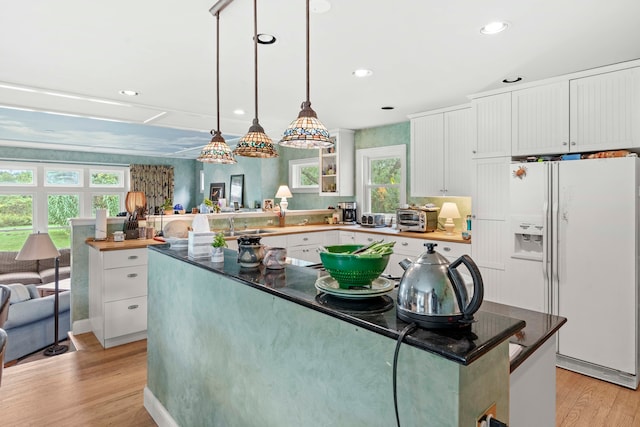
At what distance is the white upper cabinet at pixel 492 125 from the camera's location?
331 centimetres

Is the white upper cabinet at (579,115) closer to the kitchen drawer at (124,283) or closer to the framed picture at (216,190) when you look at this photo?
the kitchen drawer at (124,283)

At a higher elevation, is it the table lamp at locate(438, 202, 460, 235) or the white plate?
the table lamp at locate(438, 202, 460, 235)

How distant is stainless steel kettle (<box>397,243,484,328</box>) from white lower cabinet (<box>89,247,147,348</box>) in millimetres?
3205

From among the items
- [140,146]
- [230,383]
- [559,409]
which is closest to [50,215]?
[140,146]

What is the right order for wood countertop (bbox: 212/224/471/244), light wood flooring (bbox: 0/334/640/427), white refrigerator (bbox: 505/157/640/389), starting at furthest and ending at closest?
wood countertop (bbox: 212/224/471/244) < white refrigerator (bbox: 505/157/640/389) < light wood flooring (bbox: 0/334/640/427)

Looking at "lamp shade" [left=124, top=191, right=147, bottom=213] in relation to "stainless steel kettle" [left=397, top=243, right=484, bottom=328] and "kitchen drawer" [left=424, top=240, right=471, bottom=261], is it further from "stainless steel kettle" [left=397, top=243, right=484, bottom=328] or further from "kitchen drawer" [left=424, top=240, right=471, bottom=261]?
"stainless steel kettle" [left=397, top=243, right=484, bottom=328]

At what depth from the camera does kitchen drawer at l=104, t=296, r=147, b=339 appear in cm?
330

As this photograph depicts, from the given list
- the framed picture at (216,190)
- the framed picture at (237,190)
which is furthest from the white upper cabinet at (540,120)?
the framed picture at (216,190)

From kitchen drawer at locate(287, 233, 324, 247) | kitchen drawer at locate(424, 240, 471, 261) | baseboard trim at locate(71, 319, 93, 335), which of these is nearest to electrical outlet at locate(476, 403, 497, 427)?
kitchen drawer at locate(424, 240, 471, 261)

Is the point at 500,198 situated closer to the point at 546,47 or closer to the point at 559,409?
the point at 546,47

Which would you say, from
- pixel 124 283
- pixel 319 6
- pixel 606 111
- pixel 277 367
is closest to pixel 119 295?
pixel 124 283

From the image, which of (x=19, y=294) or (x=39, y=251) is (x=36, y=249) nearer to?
(x=39, y=251)

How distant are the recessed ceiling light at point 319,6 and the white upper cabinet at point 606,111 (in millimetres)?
2262

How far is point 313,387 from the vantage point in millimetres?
1200
